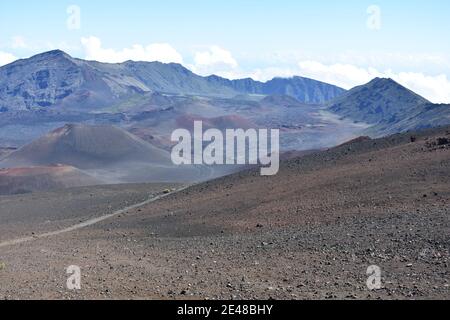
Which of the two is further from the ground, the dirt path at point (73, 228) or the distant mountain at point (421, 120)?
the distant mountain at point (421, 120)

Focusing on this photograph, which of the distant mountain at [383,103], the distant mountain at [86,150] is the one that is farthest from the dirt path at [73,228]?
the distant mountain at [383,103]

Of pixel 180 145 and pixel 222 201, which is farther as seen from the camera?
pixel 180 145

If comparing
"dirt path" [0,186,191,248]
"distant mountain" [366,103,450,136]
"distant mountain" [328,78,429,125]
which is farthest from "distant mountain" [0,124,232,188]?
"distant mountain" [328,78,429,125]

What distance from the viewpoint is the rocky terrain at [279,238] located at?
13.0 meters

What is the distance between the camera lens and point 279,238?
18969 mm

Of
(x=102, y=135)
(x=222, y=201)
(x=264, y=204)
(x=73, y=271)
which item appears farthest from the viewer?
(x=102, y=135)

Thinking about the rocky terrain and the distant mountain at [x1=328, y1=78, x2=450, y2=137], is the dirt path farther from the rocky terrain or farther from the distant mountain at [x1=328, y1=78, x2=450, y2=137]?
the distant mountain at [x1=328, y1=78, x2=450, y2=137]

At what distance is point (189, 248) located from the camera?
62.4 ft

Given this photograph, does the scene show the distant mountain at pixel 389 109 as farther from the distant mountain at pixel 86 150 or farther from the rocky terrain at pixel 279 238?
the rocky terrain at pixel 279 238

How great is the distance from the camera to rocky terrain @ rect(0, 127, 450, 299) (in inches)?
513

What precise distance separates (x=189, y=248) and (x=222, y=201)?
1059 centimetres

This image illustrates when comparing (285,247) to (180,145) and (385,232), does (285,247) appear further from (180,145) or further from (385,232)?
(180,145)

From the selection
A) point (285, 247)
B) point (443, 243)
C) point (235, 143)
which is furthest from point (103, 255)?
point (235, 143)

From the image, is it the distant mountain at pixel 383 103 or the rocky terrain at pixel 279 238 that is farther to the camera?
the distant mountain at pixel 383 103
